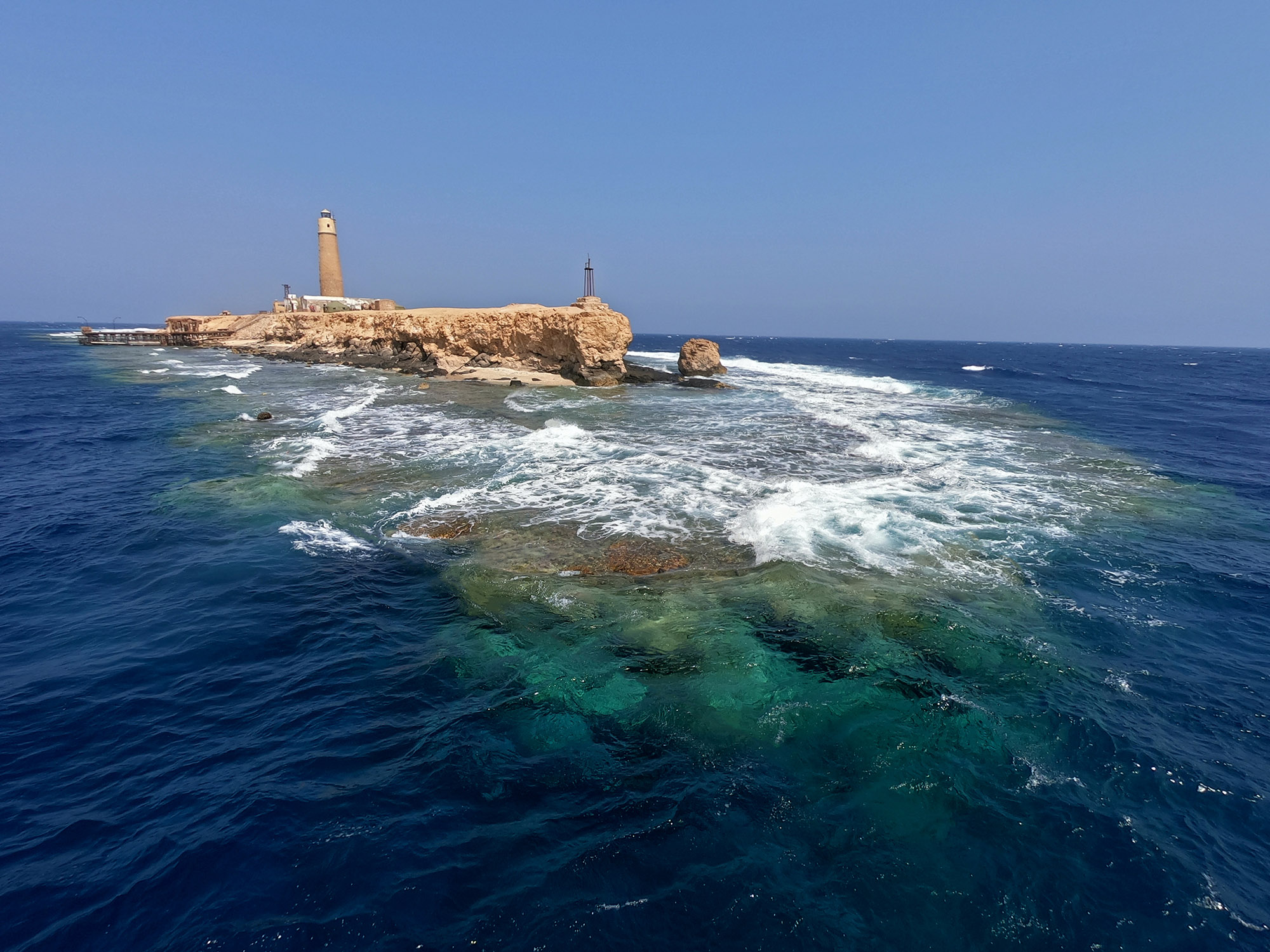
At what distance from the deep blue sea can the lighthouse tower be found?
231 feet

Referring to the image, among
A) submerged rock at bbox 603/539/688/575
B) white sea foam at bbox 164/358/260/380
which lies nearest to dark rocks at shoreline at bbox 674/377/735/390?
submerged rock at bbox 603/539/688/575

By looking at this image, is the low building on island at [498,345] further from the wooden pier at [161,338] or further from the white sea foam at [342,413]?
the wooden pier at [161,338]

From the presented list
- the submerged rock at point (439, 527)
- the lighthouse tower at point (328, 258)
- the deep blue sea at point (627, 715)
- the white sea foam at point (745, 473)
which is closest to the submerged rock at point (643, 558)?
the deep blue sea at point (627, 715)

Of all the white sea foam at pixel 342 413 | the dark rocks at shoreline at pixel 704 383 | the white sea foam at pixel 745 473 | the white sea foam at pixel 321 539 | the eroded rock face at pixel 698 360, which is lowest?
the white sea foam at pixel 321 539

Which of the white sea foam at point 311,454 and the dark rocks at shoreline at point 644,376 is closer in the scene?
the white sea foam at point 311,454

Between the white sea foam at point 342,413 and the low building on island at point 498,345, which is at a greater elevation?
the low building on island at point 498,345

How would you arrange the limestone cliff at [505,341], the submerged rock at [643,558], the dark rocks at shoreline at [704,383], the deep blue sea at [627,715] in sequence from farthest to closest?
the dark rocks at shoreline at [704,383], the limestone cliff at [505,341], the submerged rock at [643,558], the deep blue sea at [627,715]

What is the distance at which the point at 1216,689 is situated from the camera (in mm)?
8320

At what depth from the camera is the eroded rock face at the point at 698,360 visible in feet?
161

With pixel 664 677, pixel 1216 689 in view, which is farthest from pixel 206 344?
pixel 1216 689

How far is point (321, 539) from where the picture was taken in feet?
42.3

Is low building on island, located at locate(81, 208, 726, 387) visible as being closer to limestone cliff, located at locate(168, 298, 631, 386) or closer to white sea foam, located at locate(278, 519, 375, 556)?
limestone cliff, located at locate(168, 298, 631, 386)

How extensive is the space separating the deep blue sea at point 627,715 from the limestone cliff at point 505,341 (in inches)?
1030

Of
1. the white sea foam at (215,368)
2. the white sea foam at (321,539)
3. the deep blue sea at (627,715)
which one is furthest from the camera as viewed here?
the white sea foam at (215,368)
